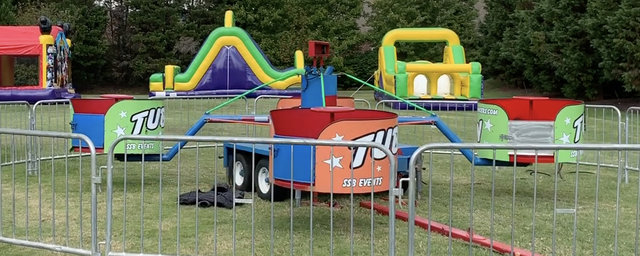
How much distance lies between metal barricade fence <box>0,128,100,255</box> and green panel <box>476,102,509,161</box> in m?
4.24

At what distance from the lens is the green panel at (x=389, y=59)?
2473cm

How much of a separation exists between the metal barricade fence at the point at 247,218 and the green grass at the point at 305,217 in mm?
17

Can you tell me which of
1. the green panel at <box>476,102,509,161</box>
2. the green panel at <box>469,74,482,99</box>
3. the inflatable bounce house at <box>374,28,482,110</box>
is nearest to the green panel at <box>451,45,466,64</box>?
the inflatable bounce house at <box>374,28,482,110</box>

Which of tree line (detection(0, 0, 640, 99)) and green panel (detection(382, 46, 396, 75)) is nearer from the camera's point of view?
green panel (detection(382, 46, 396, 75))

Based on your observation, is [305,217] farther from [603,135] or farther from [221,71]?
[221,71]

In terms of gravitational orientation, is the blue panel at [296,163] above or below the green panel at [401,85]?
below

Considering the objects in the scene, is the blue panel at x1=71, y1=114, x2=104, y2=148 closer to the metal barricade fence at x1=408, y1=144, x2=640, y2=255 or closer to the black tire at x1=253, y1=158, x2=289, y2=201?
the black tire at x1=253, y1=158, x2=289, y2=201

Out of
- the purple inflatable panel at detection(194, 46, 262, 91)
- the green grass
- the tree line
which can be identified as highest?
the tree line

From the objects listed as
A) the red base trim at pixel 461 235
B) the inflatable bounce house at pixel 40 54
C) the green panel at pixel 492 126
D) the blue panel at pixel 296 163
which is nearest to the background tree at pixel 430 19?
the inflatable bounce house at pixel 40 54

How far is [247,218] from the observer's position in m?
6.49

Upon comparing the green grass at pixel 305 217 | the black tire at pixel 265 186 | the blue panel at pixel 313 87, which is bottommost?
the green grass at pixel 305 217

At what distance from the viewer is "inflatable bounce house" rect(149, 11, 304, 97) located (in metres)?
25.0

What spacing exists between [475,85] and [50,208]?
19629 mm

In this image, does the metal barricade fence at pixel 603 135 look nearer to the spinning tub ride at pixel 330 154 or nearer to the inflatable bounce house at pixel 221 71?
the spinning tub ride at pixel 330 154
